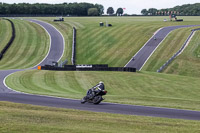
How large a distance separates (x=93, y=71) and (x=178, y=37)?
3884 cm

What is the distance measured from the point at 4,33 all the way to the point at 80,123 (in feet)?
284

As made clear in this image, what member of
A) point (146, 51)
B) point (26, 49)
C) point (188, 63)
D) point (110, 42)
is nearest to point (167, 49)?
point (146, 51)

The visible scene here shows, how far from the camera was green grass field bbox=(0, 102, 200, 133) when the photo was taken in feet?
55.1

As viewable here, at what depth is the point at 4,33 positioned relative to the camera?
101 meters

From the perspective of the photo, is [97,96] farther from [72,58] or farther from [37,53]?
[37,53]

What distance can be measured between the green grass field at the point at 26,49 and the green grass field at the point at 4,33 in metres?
1.46

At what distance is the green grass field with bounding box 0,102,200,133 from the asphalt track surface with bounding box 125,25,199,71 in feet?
158

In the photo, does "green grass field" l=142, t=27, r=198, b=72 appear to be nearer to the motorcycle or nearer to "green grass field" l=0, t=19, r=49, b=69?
"green grass field" l=0, t=19, r=49, b=69

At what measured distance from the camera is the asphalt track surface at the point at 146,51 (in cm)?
7268

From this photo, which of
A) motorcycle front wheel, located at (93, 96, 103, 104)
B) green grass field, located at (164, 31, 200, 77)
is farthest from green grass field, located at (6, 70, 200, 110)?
motorcycle front wheel, located at (93, 96, 103, 104)

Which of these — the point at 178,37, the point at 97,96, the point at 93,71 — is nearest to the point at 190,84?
the point at 93,71

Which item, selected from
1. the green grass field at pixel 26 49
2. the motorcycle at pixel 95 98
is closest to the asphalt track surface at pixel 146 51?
the green grass field at pixel 26 49

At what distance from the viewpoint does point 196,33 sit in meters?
92.3

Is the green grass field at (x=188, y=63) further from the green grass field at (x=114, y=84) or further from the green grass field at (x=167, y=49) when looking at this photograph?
the green grass field at (x=167, y=49)
